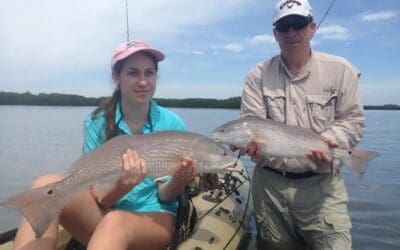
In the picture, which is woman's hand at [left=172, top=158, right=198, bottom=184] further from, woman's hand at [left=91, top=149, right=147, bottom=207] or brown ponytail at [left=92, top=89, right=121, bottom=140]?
brown ponytail at [left=92, top=89, right=121, bottom=140]

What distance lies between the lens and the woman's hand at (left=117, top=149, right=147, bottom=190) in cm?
406

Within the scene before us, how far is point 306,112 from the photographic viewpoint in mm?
5559

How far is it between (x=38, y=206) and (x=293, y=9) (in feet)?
11.7

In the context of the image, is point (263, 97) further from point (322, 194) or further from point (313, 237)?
point (313, 237)

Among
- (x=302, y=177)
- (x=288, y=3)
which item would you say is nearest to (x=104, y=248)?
(x=302, y=177)

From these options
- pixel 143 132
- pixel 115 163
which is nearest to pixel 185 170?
pixel 115 163

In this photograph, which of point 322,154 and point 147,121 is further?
point 322,154

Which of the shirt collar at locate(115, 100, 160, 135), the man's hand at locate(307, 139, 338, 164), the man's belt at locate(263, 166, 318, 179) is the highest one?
the shirt collar at locate(115, 100, 160, 135)

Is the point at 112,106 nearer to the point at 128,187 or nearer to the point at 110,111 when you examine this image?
the point at 110,111

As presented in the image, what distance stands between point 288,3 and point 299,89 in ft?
3.45

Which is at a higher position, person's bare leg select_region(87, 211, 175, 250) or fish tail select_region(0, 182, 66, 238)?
fish tail select_region(0, 182, 66, 238)

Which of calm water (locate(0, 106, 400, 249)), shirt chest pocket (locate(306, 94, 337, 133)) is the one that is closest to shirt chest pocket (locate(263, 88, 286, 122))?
shirt chest pocket (locate(306, 94, 337, 133))

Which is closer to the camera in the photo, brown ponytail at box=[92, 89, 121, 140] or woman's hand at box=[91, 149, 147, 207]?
woman's hand at box=[91, 149, 147, 207]

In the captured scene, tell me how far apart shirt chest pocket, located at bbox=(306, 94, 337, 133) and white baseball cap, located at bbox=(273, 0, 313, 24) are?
1.01 meters
